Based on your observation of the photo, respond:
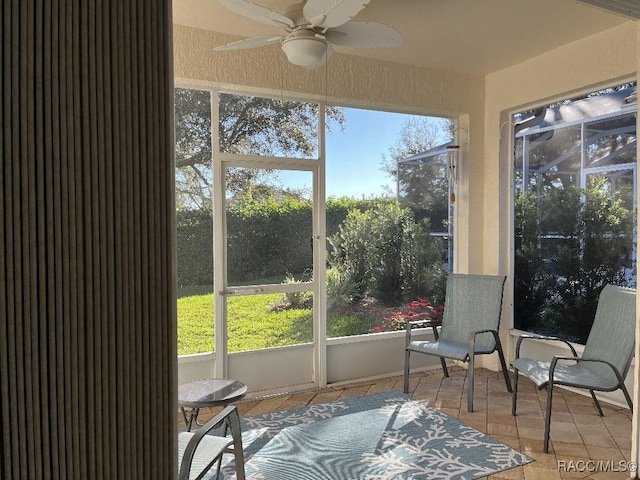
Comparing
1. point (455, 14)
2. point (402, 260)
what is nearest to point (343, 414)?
point (402, 260)

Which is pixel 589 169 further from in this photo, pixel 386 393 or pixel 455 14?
pixel 386 393

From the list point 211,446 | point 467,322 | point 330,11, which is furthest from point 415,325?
point 330,11

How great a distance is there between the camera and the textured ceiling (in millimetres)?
2859

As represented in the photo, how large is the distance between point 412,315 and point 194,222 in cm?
224

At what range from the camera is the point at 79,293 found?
724mm

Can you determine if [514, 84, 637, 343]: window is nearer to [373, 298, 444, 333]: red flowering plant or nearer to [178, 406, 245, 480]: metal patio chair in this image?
[373, 298, 444, 333]: red flowering plant

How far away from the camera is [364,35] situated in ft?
7.62

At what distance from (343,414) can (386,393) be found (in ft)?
1.85

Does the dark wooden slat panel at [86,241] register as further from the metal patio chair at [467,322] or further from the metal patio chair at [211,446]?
the metal patio chair at [467,322]

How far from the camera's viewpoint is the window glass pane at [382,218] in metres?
3.95

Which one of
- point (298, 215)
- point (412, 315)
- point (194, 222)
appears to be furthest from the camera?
point (412, 315)

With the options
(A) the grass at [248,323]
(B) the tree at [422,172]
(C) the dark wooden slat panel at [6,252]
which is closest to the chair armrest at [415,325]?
(A) the grass at [248,323]

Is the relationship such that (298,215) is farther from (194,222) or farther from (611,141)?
(611,141)

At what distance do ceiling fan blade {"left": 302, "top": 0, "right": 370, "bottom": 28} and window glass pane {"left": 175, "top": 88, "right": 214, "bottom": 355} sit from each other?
1.55 meters
